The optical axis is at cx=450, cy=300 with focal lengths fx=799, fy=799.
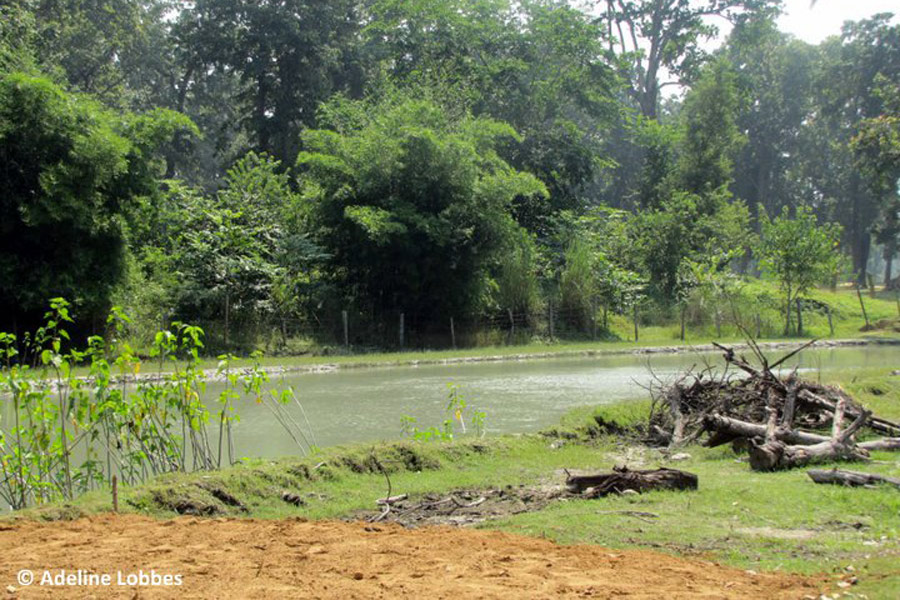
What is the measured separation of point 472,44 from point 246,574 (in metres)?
34.9

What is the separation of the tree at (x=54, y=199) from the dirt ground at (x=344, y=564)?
14.7m

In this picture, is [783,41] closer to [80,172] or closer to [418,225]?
[418,225]

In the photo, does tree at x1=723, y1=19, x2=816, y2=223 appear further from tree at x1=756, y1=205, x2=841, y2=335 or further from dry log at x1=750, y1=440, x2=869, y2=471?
dry log at x1=750, y1=440, x2=869, y2=471

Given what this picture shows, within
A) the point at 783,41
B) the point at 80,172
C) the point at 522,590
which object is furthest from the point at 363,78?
the point at 522,590

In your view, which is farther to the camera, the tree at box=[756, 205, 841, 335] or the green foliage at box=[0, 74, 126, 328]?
the tree at box=[756, 205, 841, 335]

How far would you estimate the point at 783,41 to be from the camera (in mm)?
59688

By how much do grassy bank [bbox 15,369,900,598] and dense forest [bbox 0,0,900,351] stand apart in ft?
44.9

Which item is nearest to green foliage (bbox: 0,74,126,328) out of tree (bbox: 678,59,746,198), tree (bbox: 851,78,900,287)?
tree (bbox: 851,78,900,287)

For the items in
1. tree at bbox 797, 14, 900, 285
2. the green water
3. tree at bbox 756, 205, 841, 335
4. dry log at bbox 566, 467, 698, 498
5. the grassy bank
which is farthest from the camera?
tree at bbox 797, 14, 900, 285

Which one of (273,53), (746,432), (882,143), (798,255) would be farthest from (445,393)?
(273,53)

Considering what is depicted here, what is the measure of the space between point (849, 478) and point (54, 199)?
17307 mm

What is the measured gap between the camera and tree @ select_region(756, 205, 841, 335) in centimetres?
3019

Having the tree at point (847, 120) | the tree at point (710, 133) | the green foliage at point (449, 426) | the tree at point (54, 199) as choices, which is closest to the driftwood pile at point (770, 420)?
the green foliage at point (449, 426)

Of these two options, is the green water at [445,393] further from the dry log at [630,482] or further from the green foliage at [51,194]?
the green foliage at [51,194]
